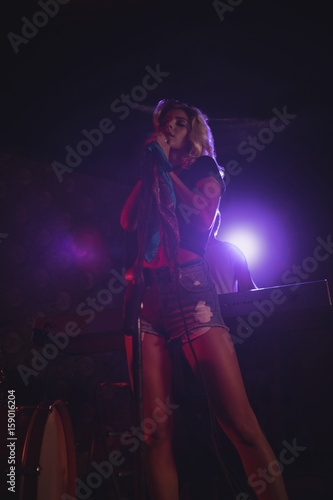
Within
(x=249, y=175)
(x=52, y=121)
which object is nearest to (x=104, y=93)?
(x=52, y=121)

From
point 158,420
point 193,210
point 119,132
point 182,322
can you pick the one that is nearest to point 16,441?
point 158,420

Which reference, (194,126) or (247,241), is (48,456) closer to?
(194,126)

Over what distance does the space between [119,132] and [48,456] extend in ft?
10.9

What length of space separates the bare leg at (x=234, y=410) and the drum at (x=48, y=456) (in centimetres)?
68

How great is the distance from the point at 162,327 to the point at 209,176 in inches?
25.0

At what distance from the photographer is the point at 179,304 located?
5.27ft

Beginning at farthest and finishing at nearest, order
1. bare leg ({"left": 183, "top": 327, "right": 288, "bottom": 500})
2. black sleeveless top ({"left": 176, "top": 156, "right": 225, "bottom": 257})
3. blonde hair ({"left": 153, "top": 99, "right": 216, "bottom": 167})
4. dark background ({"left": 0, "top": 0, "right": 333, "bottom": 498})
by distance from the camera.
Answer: dark background ({"left": 0, "top": 0, "right": 333, "bottom": 498}) < blonde hair ({"left": 153, "top": 99, "right": 216, "bottom": 167}) < black sleeveless top ({"left": 176, "top": 156, "right": 225, "bottom": 257}) < bare leg ({"left": 183, "top": 327, "right": 288, "bottom": 500})

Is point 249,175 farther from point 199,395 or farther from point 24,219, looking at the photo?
point 199,395

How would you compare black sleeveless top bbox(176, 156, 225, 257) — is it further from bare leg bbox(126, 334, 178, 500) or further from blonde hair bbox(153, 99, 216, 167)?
bare leg bbox(126, 334, 178, 500)

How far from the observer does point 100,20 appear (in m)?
3.08

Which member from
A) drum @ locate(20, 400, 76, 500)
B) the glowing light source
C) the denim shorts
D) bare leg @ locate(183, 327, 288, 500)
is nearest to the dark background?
the glowing light source

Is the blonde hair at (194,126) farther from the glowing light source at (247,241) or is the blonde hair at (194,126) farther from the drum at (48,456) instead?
the glowing light source at (247,241)

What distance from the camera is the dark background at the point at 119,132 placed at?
10.4ft

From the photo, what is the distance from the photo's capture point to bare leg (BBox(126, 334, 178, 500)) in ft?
5.05
